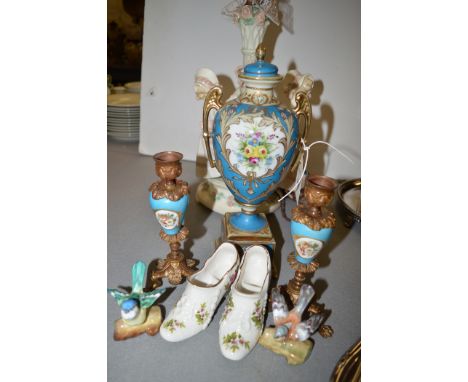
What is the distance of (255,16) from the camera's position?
40.5 inches

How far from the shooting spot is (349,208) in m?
1.13

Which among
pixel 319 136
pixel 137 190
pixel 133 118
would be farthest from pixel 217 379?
pixel 133 118

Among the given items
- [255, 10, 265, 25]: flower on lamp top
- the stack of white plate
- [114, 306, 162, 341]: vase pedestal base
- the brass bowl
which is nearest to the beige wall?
the stack of white plate

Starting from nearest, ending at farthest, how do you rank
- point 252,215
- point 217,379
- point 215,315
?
point 217,379 < point 215,315 < point 252,215

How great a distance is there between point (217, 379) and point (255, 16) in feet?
2.96

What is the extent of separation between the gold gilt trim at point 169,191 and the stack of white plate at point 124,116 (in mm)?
951

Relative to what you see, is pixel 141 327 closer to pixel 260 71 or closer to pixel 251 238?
pixel 251 238

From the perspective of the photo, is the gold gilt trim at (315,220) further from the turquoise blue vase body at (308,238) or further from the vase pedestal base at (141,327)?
the vase pedestal base at (141,327)

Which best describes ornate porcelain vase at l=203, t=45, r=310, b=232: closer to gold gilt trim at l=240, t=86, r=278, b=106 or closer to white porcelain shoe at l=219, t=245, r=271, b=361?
gold gilt trim at l=240, t=86, r=278, b=106

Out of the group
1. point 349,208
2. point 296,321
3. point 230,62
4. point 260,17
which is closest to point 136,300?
point 296,321

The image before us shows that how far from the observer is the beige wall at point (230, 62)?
51.5 inches

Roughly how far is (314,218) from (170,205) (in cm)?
31

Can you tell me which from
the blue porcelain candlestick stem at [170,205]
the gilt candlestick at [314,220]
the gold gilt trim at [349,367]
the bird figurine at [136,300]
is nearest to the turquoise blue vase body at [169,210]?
the blue porcelain candlestick stem at [170,205]

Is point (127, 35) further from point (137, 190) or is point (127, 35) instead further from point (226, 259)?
point (226, 259)
